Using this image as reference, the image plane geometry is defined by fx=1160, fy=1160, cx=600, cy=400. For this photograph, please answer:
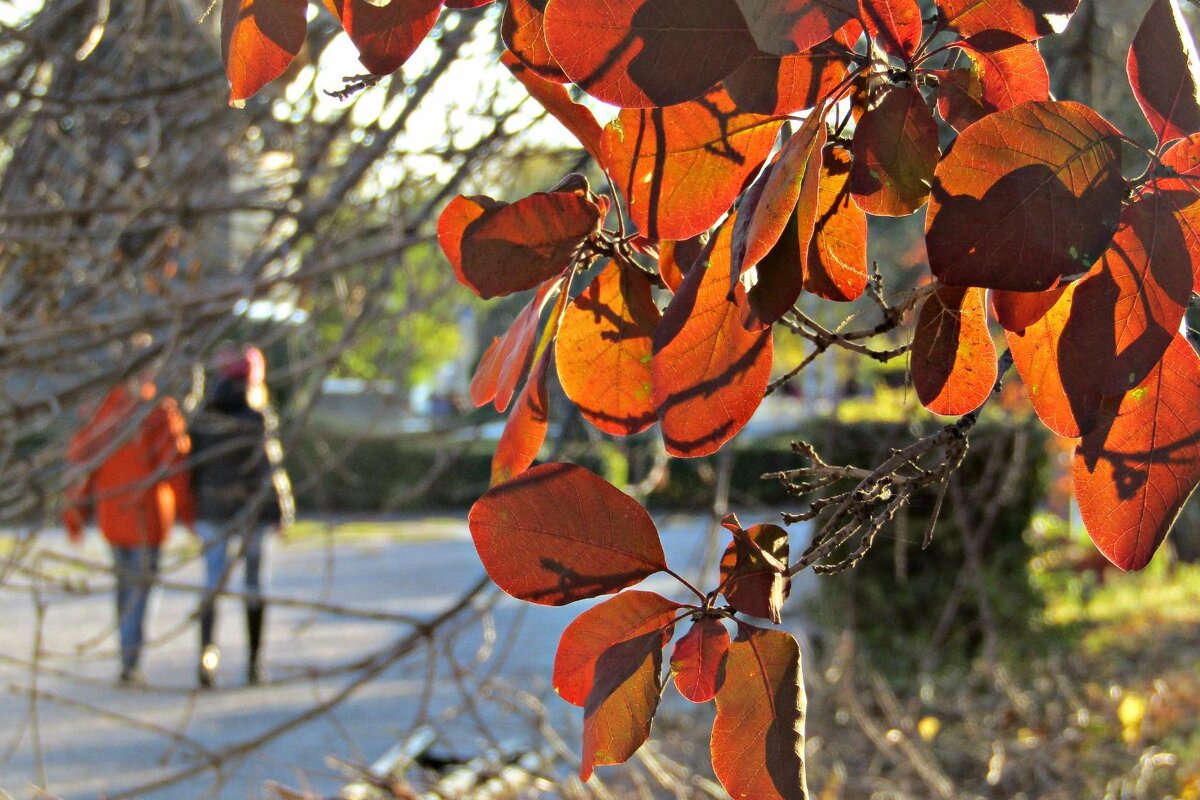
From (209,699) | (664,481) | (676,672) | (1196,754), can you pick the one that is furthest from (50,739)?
(676,672)

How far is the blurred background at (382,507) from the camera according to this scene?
2.25 metres

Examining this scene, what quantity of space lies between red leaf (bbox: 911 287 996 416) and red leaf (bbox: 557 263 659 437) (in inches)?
5.7

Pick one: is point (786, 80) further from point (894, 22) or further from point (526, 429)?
point (526, 429)

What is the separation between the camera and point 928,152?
1.71 ft

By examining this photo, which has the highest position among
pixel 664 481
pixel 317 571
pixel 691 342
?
pixel 691 342

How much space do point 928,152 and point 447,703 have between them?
6.59 meters

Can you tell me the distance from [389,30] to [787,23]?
0.19 metres

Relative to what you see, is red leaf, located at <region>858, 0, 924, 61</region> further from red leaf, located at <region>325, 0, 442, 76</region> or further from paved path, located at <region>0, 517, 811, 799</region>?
paved path, located at <region>0, 517, 811, 799</region>

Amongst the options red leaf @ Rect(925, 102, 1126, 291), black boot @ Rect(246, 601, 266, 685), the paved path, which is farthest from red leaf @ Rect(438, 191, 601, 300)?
black boot @ Rect(246, 601, 266, 685)

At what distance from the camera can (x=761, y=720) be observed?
20.3 inches

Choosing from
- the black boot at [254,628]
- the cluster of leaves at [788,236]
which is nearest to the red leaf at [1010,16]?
the cluster of leaves at [788,236]

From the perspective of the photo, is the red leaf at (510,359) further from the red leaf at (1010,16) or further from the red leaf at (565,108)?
the red leaf at (1010,16)

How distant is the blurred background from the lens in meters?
2.25

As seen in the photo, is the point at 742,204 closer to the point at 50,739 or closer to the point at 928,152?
the point at 928,152
